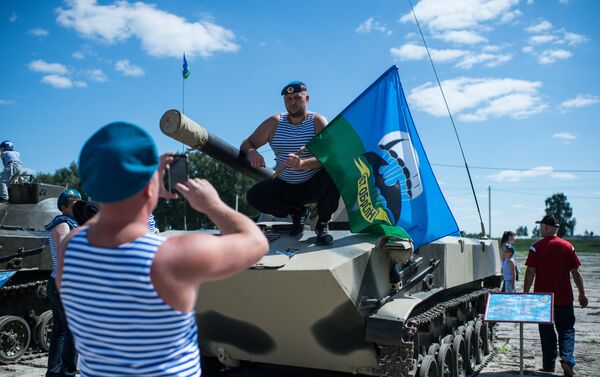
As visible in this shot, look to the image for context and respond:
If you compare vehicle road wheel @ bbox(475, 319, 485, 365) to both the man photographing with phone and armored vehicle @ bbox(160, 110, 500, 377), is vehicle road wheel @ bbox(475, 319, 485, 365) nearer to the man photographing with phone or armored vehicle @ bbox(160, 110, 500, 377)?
armored vehicle @ bbox(160, 110, 500, 377)

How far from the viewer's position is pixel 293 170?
18.3 feet

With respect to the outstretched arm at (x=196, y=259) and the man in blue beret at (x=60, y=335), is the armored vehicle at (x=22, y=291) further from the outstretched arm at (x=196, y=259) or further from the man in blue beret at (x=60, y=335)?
the outstretched arm at (x=196, y=259)

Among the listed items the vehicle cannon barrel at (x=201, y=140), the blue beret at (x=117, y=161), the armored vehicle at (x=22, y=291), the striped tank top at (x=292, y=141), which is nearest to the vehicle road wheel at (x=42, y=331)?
the armored vehicle at (x=22, y=291)

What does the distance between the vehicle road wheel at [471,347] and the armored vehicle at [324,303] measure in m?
1.28

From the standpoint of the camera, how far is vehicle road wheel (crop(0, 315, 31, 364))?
8.11m

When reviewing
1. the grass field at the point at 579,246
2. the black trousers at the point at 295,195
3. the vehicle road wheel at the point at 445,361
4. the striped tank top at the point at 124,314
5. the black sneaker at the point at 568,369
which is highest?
the black trousers at the point at 295,195

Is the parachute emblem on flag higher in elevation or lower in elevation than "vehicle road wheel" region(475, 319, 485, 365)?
higher

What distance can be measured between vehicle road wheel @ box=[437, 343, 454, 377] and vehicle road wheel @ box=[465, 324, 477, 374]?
30.1 inches

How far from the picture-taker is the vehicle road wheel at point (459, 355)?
22.1ft

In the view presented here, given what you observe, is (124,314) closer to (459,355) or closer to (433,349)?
(433,349)

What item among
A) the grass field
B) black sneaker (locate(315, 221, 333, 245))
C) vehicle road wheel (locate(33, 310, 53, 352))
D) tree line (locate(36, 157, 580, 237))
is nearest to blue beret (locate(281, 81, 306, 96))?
black sneaker (locate(315, 221, 333, 245))

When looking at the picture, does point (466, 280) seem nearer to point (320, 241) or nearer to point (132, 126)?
point (320, 241)

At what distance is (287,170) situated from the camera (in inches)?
221

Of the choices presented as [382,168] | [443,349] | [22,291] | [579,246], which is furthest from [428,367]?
[579,246]
